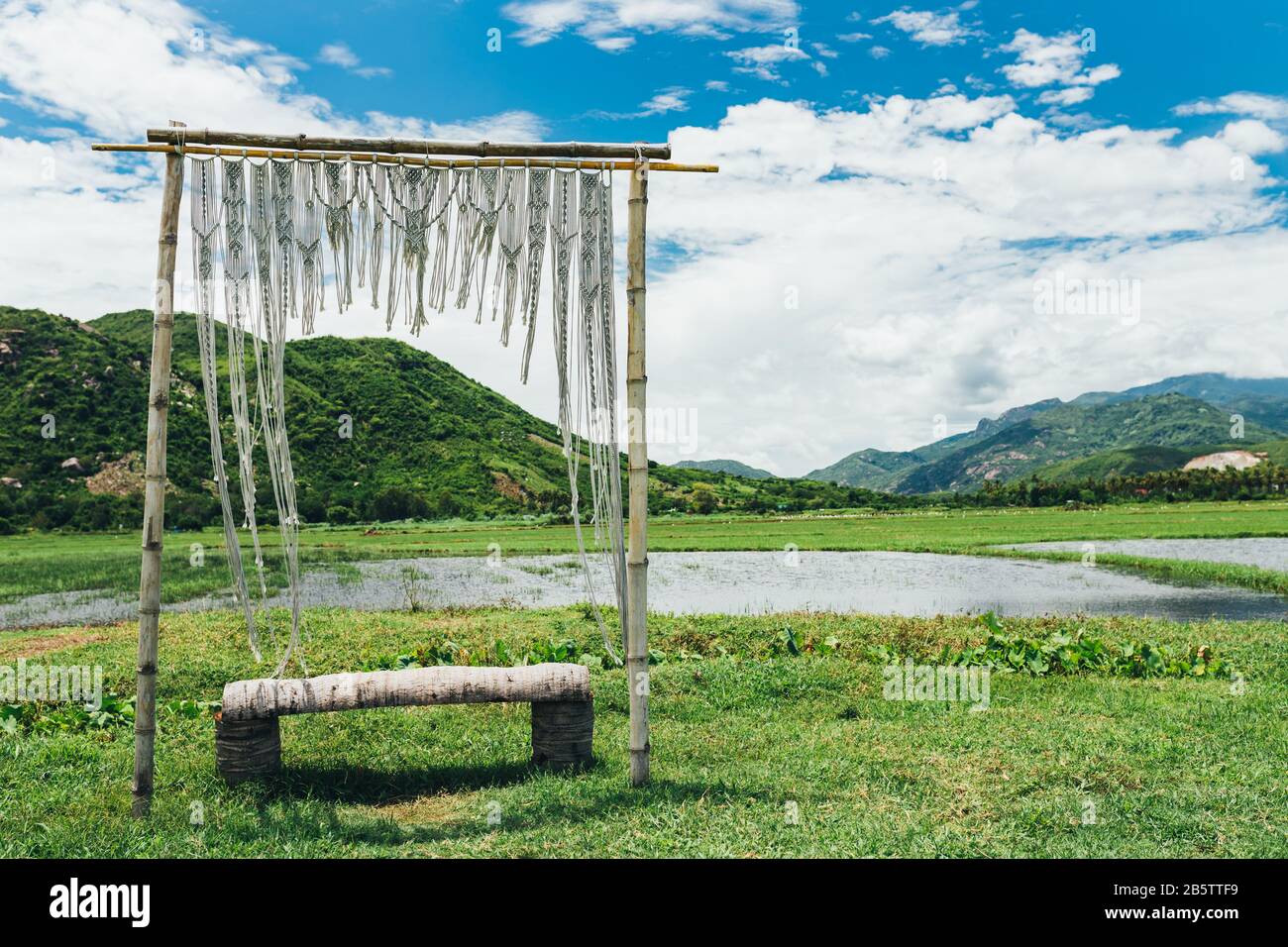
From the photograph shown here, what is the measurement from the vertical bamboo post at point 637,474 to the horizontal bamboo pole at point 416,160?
226 mm

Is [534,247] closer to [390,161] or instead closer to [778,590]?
[390,161]

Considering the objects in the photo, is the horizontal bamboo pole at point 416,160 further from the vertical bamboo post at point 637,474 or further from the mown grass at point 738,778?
the mown grass at point 738,778

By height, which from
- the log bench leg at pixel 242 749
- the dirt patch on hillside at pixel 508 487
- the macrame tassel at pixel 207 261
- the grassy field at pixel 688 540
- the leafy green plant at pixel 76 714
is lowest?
the grassy field at pixel 688 540

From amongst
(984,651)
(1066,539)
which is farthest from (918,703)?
(1066,539)

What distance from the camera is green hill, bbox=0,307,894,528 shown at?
50.3 meters

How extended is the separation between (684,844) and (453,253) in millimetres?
4659

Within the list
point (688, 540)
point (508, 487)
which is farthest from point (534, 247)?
point (508, 487)

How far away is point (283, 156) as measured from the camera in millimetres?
6301

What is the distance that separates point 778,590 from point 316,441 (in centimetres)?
5343

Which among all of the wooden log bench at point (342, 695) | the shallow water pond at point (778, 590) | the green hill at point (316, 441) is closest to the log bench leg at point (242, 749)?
the wooden log bench at point (342, 695)

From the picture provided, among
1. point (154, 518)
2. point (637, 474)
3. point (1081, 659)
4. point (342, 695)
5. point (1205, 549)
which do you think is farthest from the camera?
point (1205, 549)

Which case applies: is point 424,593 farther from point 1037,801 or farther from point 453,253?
point 1037,801

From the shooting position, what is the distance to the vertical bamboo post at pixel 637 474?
6.14m

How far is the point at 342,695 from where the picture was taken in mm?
6523
